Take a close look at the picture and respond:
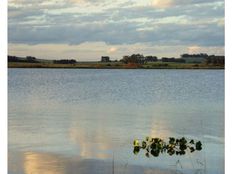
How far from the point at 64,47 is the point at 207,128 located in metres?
14.4

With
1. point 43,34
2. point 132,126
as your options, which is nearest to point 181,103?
point 132,126

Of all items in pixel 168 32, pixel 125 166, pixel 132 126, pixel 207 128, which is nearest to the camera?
pixel 125 166

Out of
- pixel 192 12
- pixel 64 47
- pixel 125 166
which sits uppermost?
pixel 192 12

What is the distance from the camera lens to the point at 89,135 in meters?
6.84

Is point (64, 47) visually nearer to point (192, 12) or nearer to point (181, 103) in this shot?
point (192, 12)

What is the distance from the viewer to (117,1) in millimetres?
20141

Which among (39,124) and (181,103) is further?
(181,103)

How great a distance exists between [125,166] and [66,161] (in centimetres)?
72

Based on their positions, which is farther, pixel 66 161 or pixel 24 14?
pixel 24 14

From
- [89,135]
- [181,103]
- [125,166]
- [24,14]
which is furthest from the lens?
[24,14]

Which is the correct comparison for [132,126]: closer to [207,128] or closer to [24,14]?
[207,128]

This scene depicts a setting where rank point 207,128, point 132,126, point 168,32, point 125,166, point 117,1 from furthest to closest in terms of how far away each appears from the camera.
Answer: point 168,32, point 117,1, point 132,126, point 207,128, point 125,166

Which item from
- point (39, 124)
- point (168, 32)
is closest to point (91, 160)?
point (39, 124)

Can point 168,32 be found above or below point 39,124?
above
